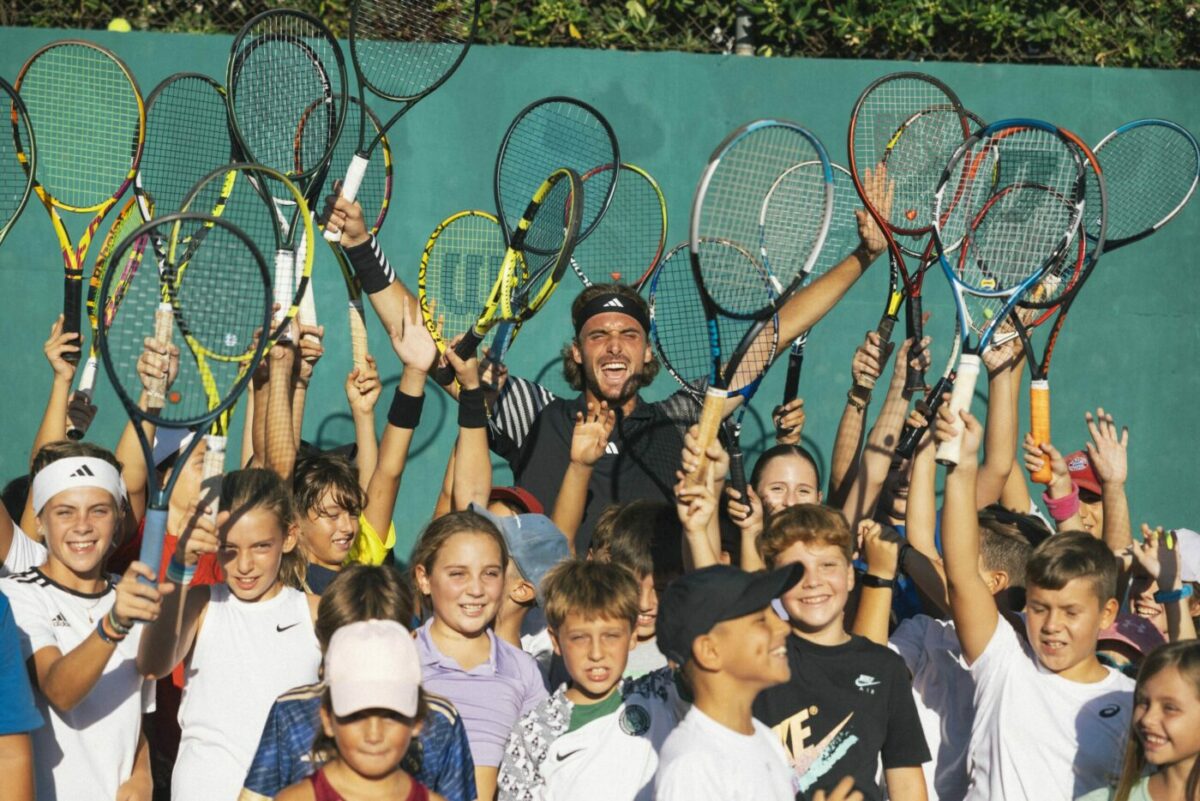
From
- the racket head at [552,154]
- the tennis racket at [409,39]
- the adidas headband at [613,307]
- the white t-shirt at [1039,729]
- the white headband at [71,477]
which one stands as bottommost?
the white t-shirt at [1039,729]

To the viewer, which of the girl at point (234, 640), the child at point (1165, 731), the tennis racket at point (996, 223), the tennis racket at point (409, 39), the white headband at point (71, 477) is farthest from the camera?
the tennis racket at point (409, 39)

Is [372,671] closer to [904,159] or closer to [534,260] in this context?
[534,260]

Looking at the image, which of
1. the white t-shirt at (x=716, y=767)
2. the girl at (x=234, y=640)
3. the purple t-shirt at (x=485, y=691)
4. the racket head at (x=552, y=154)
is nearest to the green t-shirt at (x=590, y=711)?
the purple t-shirt at (x=485, y=691)

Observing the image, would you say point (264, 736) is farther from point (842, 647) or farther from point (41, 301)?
point (41, 301)

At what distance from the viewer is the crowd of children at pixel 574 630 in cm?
349

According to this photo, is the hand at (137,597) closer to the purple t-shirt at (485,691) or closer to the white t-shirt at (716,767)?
the purple t-shirt at (485,691)

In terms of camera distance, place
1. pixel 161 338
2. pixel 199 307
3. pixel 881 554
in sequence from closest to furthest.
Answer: pixel 881 554 < pixel 161 338 < pixel 199 307

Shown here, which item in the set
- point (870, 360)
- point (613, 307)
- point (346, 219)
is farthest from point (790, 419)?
point (346, 219)

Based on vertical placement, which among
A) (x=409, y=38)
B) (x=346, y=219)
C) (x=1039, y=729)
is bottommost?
(x=1039, y=729)

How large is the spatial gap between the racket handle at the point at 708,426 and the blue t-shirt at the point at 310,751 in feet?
3.44

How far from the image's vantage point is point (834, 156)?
7180 millimetres

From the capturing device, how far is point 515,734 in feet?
12.9

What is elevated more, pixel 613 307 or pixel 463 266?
pixel 463 266

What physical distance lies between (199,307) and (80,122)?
7.14ft
